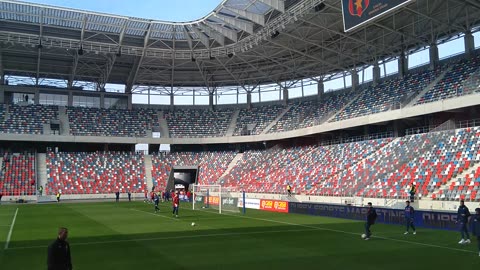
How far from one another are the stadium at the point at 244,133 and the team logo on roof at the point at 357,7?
0.34 ft

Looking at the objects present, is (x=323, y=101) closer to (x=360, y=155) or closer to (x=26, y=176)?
(x=360, y=155)

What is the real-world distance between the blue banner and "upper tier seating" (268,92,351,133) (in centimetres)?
2233

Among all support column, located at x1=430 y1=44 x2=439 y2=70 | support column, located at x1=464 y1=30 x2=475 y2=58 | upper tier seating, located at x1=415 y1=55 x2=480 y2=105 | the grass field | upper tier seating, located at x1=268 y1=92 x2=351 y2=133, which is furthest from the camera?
upper tier seating, located at x1=268 y1=92 x2=351 y2=133

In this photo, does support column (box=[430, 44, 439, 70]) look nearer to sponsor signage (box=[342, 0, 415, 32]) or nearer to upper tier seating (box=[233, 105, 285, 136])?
sponsor signage (box=[342, 0, 415, 32])

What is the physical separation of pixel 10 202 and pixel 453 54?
176 feet

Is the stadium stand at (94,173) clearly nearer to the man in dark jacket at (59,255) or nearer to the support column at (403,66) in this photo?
the support column at (403,66)

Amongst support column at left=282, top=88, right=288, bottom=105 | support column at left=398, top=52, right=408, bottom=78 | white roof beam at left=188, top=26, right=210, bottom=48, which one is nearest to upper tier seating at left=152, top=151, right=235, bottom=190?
support column at left=282, top=88, right=288, bottom=105

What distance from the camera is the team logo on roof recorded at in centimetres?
2765

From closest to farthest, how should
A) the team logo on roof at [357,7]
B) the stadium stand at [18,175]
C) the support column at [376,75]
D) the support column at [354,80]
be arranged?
the team logo on roof at [357,7] → the support column at [376,75] → the stadium stand at [18,175] → the support column at [354,80]

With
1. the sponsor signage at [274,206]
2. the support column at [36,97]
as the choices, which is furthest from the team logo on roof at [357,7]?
the support column at [36,97]

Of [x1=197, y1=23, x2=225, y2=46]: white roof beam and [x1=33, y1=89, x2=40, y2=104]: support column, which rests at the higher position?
[x1=197, y1=23, x2=225, y2=46]: white roof beam

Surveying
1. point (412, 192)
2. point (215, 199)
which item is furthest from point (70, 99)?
point (412, 192)

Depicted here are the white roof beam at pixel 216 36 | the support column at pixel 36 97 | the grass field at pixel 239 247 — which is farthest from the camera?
the support column at pixel 36 97

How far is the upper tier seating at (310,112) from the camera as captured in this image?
187ft
